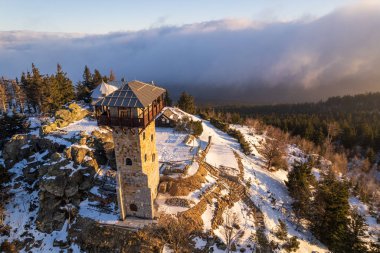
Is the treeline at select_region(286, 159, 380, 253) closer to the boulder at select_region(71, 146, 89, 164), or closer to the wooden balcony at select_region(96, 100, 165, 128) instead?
the wooden balcony at select_region(96, 100, 165, 128)

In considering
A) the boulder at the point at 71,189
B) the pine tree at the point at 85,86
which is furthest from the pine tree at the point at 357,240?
the pine tree at the point at 85,86

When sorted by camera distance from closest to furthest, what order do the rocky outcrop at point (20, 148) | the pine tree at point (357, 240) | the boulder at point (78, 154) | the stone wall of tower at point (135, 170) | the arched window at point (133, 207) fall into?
the pine tree at point (357, 240), the stone wall of tower at point (135, 170), the arched window at point (133, 207), the boulder at point (78, 154), the rocky outcrop at point (20, 148)

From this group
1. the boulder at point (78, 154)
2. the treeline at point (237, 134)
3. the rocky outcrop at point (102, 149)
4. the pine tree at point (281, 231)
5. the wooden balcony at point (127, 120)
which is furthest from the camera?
the treeline at point (237, 134)

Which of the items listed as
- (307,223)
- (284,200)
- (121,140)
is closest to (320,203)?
(307,223)

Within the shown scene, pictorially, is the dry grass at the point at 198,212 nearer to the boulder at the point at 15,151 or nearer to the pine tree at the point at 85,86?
the boulder at the point at 15,151

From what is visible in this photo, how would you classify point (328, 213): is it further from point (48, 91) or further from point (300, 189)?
point (48, 91)

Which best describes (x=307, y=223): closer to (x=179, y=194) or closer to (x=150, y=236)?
(x=179, y=194)
